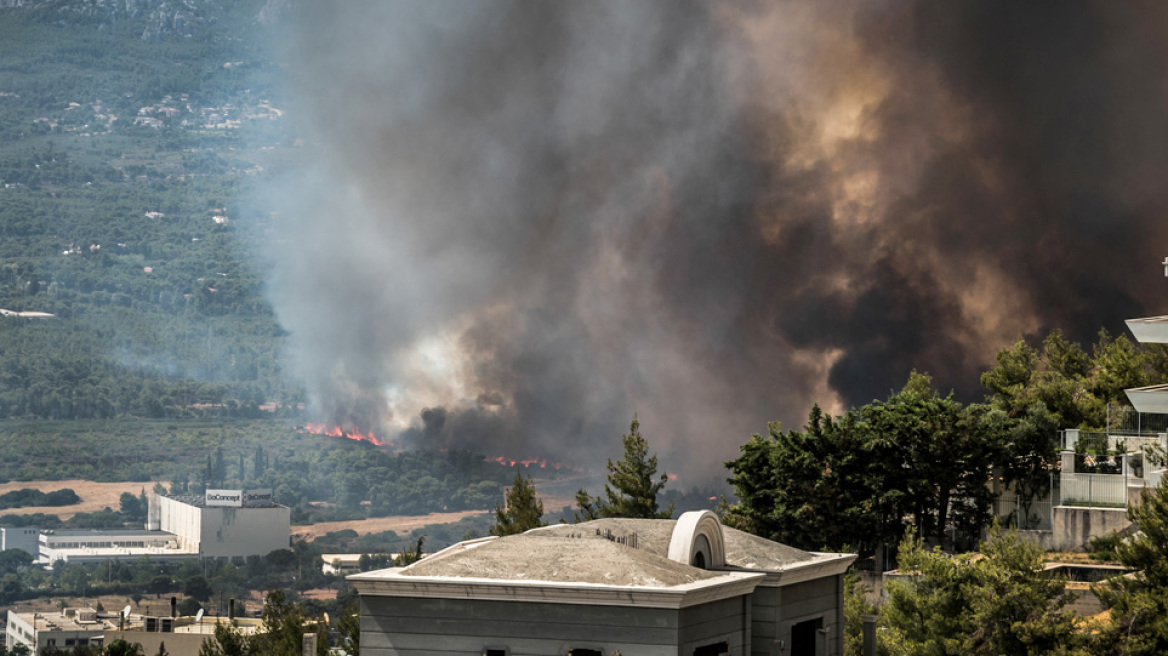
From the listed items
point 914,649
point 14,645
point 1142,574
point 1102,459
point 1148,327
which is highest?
point 1148,327

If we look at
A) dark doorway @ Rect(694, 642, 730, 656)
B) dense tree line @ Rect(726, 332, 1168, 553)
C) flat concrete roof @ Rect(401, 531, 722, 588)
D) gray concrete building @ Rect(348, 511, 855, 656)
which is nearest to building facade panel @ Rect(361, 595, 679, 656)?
gray concrete building @ Rect(348, 511, 855, 656)

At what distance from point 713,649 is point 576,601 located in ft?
14.5

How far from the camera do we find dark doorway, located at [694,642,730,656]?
36519mm

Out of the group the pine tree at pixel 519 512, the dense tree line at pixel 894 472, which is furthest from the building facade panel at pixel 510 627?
the dense tree line at pixel 894 472

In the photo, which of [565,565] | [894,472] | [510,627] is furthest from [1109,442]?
[510,627]

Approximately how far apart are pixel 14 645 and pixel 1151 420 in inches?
7073

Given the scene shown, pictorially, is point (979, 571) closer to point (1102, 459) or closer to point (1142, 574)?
point (1142, 574)

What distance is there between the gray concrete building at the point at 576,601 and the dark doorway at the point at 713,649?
1.7 inches

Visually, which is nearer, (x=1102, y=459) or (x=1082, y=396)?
(x=1102, y=459)

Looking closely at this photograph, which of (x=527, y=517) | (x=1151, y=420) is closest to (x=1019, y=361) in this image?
(x=1151, y=420)

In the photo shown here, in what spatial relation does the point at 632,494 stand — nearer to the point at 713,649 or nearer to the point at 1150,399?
the point at 1150,399

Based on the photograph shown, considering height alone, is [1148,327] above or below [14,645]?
above

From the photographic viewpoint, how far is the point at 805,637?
43.5m

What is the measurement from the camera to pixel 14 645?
7820 inches
